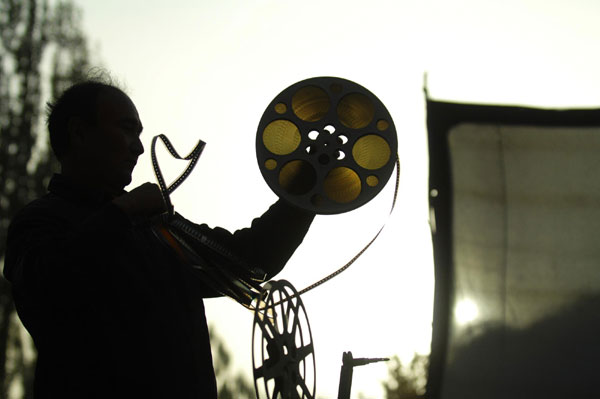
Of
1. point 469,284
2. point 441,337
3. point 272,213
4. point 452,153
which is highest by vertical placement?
point 452,153

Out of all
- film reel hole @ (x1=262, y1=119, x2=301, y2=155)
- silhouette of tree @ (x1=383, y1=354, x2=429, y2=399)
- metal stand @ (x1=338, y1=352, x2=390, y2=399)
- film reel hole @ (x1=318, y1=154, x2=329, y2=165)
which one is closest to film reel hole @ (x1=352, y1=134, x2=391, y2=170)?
film reel hole @ (x1=318, y1=154, x2=329, y2=165)

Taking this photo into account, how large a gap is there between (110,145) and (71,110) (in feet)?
0.82

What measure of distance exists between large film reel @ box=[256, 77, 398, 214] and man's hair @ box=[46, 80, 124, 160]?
60 centimetres

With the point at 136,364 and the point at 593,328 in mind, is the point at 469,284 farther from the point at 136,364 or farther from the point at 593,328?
the point at 136,364

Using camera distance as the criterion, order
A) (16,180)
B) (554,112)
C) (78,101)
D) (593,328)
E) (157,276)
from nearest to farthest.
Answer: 1. (157,276)
2. (78,101)
3. (593,328)
4. (554,112)
5. (16,180)

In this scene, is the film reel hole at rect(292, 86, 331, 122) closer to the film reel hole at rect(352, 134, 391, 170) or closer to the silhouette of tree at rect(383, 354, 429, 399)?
the film reel hole at rect(352, 134, 391, 170)

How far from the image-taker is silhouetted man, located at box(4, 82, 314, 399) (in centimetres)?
214

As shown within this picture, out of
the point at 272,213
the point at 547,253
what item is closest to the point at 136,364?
the point at 272,213

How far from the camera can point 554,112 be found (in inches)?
197

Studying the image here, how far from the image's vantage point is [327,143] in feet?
9.12

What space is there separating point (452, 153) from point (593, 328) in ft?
4.63

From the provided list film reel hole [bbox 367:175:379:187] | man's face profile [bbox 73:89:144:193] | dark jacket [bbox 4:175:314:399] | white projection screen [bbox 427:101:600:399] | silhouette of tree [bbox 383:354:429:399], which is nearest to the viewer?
dark jacket [bbox 4:175:314:399]

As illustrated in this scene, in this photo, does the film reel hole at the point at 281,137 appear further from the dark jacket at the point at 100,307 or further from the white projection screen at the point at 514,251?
the white projection screen at the point at 514,251

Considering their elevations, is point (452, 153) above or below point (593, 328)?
above
